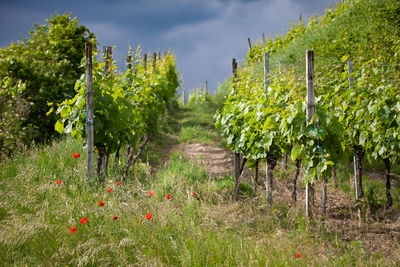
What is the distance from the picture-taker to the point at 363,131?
4.35 meters

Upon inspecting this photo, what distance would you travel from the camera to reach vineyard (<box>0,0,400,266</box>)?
2.56m

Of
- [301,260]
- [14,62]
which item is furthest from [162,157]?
[301,260]

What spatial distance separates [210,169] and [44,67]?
4.75 meters

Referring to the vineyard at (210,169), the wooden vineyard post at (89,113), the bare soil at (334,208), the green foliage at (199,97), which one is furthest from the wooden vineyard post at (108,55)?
the green foliage at (199,97)

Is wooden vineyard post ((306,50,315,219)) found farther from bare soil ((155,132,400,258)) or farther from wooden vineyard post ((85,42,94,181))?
wooden vineyard post ((85,42,94,181))

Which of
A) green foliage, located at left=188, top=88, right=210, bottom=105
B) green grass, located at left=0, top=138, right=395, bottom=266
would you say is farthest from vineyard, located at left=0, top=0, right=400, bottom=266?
green foliage, located at left=188, top=88, right=210, bottom=105

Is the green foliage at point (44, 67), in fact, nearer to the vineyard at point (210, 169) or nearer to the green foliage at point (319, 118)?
the vineyard at point (210, 169)

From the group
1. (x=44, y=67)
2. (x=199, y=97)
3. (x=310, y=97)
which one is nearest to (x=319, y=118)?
(x=310, y=97)

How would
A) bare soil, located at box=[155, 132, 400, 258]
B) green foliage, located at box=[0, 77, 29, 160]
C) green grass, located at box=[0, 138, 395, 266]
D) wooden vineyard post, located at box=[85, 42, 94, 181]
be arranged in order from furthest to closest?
green foliage, located at box=[0, 77, 29, 160] → wooden vineyard post, located at box=[85, 42, 94, 181] → bare soil, located at box=[155, 132, 400, 258] → green grass, located at box=[0, 138, 395, 266]

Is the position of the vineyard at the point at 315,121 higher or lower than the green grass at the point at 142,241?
higher

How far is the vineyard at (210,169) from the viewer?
2564 millimetres

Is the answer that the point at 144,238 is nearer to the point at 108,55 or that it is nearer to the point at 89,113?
the point at 89,113

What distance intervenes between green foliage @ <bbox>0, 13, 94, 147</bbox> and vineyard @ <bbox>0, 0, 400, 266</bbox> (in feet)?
0.12

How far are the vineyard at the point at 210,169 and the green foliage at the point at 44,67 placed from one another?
0.12ft
